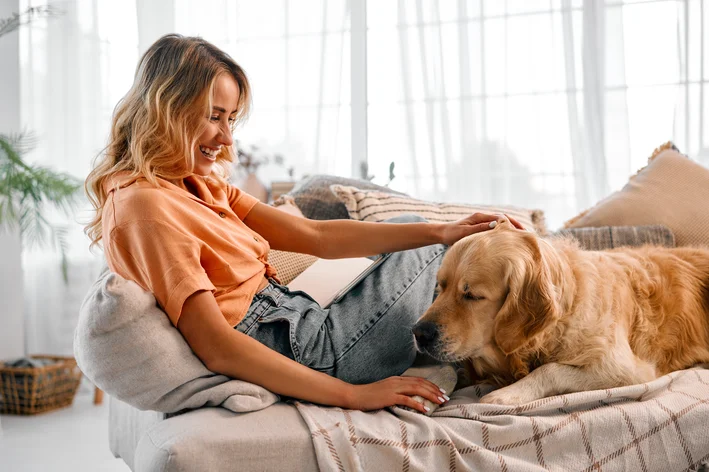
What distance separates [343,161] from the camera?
4.25 meters

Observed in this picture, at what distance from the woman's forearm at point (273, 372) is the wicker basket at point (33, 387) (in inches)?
100

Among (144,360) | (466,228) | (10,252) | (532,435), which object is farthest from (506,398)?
(10,252)

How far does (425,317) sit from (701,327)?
848 millimetres

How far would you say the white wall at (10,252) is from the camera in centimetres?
389

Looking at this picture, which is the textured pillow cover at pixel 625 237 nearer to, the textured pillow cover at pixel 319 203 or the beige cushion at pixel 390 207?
the beige cushion at pixel 390 207

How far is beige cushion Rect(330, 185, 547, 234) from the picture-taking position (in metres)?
2.38

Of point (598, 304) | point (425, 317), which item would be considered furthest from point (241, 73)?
point (598, 304)

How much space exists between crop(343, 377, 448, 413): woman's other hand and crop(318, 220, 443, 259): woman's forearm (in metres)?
0.46

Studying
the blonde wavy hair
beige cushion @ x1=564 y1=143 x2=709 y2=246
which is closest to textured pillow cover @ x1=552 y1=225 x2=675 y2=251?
beige cushion @ x1=564 y1=143 x2=709 y2=246

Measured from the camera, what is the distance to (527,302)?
1.51 metres

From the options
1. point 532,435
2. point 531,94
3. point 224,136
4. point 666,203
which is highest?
point 531,94

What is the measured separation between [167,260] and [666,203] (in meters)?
2.13

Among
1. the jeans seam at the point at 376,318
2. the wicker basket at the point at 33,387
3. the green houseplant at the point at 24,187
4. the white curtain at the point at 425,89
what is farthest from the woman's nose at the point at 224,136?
the white curtain at the point at 425,89

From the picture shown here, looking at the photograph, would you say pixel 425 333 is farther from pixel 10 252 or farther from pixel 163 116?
pixel 10 252
